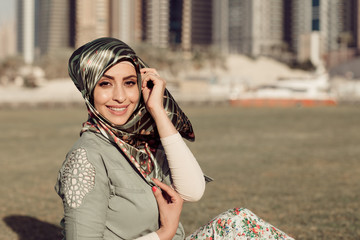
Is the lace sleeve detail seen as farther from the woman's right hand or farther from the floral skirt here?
the floral skirt

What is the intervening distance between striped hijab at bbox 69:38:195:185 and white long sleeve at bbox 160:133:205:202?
0.14 m

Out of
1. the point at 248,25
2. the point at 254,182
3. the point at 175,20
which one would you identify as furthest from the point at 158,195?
the point at 248,25

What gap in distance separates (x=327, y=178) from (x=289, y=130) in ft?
35.4

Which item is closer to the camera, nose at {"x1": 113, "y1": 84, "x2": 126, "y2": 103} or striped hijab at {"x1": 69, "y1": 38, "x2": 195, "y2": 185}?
striped hijab at {"x1": 69, "y1": 38, "x2": 195, "y2": 185}

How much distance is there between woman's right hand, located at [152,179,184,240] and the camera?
8.04 feet

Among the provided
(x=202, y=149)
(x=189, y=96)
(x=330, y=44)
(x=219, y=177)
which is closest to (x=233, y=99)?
(x=189, y=96)

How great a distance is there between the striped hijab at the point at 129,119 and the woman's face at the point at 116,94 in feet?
0.10

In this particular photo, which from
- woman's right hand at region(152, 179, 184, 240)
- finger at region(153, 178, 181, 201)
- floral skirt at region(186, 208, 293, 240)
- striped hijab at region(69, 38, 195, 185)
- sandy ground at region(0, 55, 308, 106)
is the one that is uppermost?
striped hijab at region(69, 38, 195, 185)

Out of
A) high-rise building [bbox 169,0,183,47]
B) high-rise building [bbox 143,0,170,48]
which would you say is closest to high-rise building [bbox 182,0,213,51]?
high-rise building [bbox 169,0,183,47]

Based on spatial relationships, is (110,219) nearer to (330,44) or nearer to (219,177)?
(219,177)

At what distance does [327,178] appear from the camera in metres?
9.39

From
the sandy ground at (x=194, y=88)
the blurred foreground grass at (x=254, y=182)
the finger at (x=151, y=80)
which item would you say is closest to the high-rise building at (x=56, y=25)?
the sandy ground at (x=194, y=88)

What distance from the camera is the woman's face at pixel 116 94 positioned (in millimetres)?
2473

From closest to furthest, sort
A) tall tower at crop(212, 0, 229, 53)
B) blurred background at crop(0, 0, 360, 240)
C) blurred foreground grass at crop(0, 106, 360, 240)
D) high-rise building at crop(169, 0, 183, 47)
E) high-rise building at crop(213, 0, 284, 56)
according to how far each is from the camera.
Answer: blurred foreground grass at crop(0, 106, 360, 240) < blurred background at crop(0, 0, 360, 240) < high-rise building at crop(169, 0, 183, 47) < high-rise building at crop(213, 0, 284, 56) < tall tower at crop(212, 0, 229, 53)
